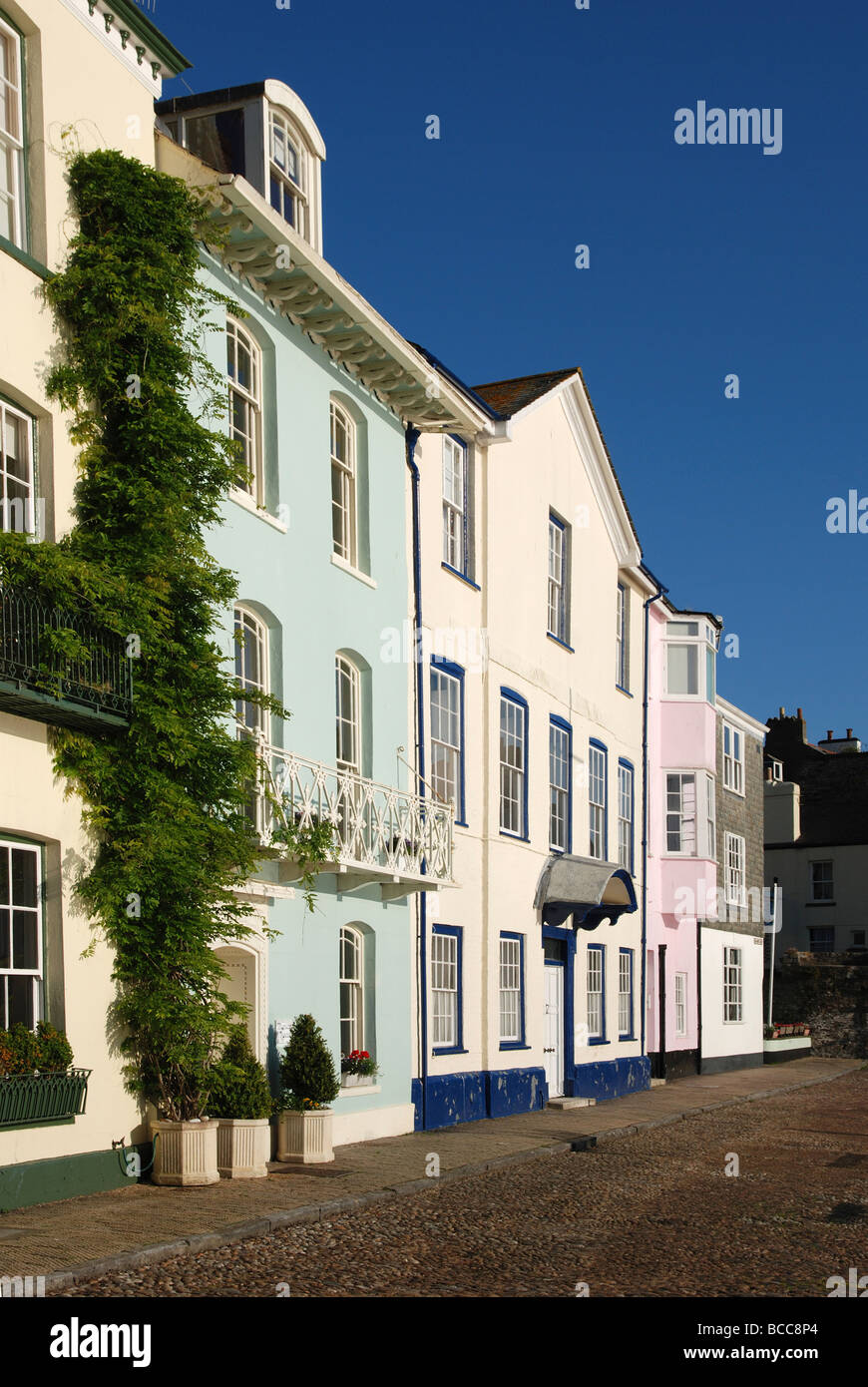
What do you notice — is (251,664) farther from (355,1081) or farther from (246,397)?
(355,1081)

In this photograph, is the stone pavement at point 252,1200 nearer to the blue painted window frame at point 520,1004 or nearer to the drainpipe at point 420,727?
the drainpipe at point 420,727

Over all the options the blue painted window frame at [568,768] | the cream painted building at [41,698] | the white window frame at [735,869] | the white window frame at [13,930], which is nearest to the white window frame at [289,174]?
the cream painted building at [41,698]

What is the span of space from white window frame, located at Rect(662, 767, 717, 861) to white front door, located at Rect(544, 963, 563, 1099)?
8.11 metres

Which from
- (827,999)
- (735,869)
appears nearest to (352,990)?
(735,869)

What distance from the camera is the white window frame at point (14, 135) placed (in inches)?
506

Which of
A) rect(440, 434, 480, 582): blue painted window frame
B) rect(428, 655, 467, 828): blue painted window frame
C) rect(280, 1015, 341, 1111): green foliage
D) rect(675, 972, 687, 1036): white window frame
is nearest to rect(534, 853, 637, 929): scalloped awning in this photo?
rect(428, 655, 467, 828): blue painted window frame

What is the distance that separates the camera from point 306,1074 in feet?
50.5

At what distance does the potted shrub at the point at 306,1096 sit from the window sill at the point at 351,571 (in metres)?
5.15

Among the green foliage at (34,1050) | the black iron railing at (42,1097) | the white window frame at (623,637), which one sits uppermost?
the white window frame at (623,637)

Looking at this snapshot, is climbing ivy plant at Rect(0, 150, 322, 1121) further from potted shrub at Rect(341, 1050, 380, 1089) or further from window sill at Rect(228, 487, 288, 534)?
potted shrub at Rect(341, 1050, 380, 1089)

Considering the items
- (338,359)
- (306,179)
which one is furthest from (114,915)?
(306,179)

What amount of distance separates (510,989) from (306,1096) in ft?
24.2
